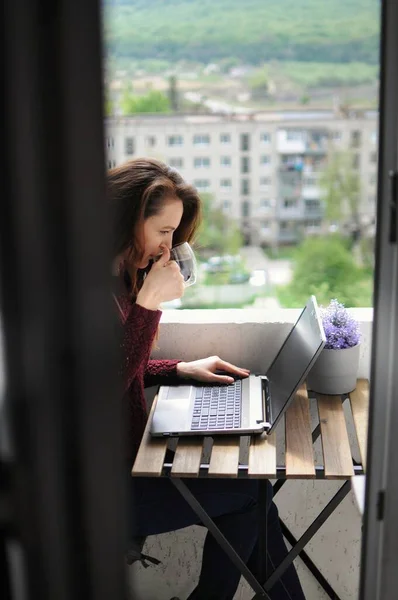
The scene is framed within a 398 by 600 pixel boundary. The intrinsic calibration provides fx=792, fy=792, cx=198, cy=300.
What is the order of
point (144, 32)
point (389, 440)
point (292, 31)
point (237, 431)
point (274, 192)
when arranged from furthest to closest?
point (274, 192), point (292, 31), point (144, 32), point (237, 431), point (389, 440)

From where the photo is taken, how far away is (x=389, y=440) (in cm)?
89

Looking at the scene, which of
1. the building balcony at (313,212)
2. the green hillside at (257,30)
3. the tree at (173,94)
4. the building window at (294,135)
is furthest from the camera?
the building balcony at (313,212)

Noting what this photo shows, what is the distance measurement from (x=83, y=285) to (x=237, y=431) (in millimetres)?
1113

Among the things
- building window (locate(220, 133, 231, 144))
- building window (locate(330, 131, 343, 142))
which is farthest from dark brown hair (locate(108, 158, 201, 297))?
building window (locate(330, 131, 343, 142))

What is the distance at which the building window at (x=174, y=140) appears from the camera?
2202 cm

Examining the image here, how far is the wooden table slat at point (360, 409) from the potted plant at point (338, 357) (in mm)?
28

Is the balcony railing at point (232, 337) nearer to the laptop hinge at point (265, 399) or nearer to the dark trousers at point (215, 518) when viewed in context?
the laptop hinge at point (265, 399)

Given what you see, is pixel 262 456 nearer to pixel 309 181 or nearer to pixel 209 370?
pixel 209 370

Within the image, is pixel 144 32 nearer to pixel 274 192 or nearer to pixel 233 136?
pixel 233 136

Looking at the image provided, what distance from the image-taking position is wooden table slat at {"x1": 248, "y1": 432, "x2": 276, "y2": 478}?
1515 millimetres

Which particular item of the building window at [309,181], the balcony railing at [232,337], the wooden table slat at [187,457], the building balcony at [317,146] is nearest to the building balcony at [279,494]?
the balcony railing at [232,337]

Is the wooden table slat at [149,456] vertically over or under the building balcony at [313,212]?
over

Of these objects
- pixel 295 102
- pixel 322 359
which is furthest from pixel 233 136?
pixel 322 359

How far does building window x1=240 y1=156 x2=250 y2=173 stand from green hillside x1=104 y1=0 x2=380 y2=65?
4.72 meters
